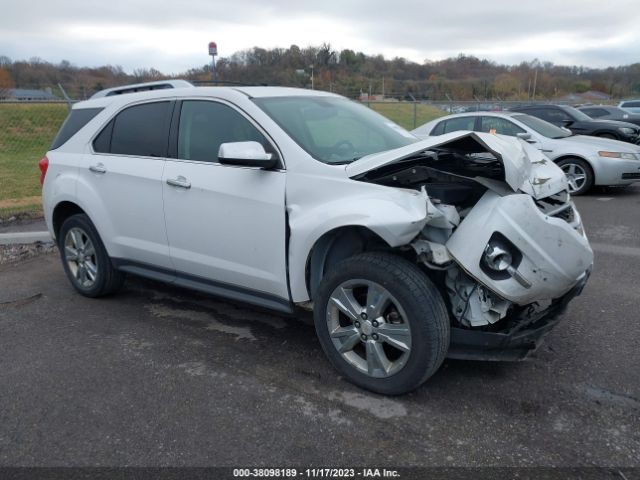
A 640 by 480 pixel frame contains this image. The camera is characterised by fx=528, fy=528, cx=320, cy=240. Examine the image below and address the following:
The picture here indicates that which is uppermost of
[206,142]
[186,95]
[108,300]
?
[186,95]

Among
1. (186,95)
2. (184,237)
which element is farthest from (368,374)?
(186,95)

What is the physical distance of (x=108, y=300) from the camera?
4.79 meters

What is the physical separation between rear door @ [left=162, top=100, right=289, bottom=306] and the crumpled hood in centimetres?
63

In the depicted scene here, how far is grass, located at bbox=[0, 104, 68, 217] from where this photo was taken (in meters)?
9.12

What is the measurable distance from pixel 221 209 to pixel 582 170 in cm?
775

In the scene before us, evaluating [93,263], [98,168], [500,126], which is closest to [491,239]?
[98,168]

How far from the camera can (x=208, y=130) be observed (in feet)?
12.6

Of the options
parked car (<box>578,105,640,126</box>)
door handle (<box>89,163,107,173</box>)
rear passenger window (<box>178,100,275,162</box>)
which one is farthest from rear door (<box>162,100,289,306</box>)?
parked car (<box>578,105,640,126</box>)

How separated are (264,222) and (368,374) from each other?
3.76 feet

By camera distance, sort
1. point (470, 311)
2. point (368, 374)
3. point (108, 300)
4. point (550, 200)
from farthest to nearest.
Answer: point (108, 300) → point (550, 200) → point (368, 374) → point (470, 311)

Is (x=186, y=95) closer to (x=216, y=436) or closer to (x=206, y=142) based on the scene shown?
(x=206, y=142)

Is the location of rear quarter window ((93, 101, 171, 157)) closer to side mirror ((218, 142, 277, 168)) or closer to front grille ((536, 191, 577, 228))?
side mirror ((218, 142, 277, 168))

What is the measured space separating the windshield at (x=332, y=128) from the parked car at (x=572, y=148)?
521 centimetres

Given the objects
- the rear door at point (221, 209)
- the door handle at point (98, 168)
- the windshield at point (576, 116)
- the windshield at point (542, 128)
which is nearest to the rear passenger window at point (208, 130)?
the rear door at point (221, 209)
